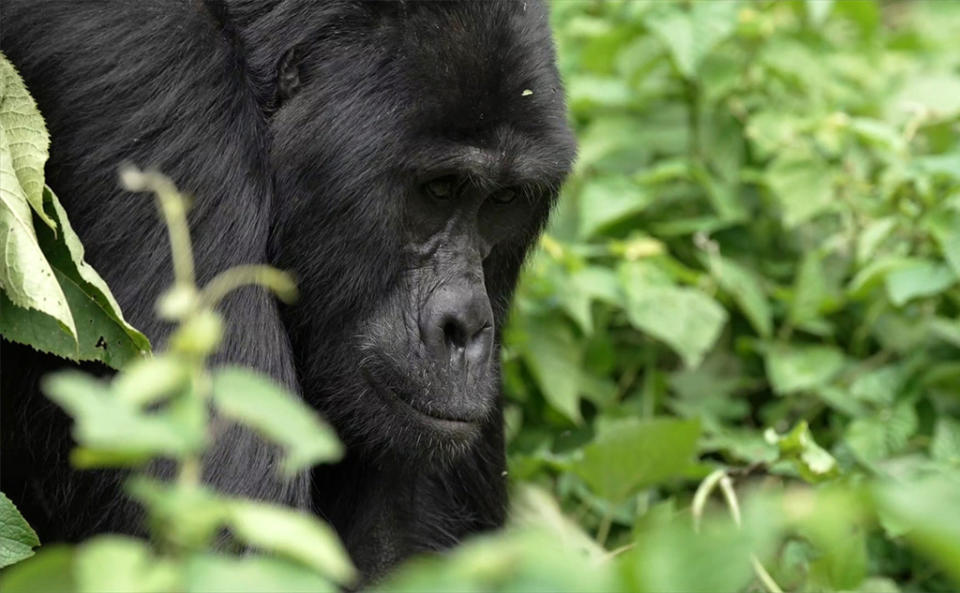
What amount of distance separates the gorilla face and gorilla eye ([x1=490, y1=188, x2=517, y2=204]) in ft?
0.29

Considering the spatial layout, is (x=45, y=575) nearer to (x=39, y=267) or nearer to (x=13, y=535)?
(x=13, y=535)

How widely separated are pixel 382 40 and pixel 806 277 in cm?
249

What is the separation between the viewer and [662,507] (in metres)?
4.16

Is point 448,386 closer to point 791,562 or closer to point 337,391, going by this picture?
point 337,391

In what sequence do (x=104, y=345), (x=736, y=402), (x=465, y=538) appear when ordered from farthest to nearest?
(x=736, y=402) → (x=465, y=538) → (x=104, y=345)

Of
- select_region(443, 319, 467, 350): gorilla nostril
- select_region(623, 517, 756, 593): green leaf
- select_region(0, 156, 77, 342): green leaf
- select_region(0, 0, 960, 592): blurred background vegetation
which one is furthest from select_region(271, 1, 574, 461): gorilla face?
select_region(623, 517, 756, 593): green leaf

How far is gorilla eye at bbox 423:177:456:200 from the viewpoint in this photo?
374cm

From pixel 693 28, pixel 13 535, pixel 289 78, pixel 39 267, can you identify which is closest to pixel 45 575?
pixel 13 535

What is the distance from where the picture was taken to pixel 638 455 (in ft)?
13.5

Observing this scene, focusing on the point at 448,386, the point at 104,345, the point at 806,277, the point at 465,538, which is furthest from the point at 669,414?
the point at 104,345

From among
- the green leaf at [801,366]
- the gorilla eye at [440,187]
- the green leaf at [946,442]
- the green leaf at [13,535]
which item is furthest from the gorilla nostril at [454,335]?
the green leaf at [801,366]

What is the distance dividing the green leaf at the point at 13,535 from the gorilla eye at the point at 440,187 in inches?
54.7

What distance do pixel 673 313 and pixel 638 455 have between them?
45.5 inches

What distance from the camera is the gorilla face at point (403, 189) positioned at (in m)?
3.58
